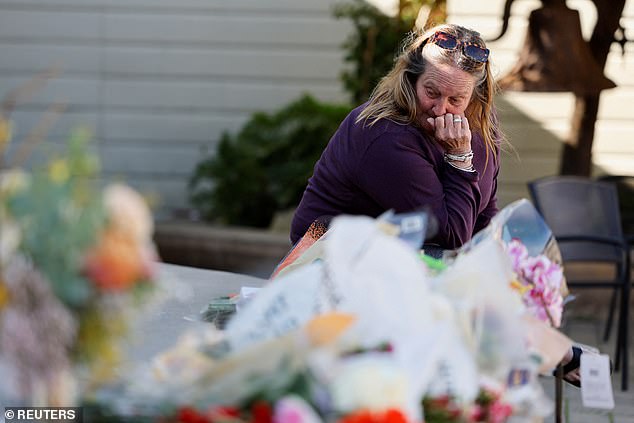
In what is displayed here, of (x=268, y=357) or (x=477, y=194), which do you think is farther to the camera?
(x=477, y=194)

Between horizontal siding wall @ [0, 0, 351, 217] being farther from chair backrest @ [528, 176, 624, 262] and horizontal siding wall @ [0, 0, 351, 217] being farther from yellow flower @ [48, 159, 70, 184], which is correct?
yellow flower @ [48, 159, 70, 184]

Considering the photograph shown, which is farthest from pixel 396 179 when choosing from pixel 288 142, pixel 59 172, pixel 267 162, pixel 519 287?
pixel 267 162

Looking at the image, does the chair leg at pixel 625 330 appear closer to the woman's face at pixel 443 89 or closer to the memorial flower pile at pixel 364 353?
the woman's face at pixel 443 89

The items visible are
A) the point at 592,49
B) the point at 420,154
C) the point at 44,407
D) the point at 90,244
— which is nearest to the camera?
the point at 90,244

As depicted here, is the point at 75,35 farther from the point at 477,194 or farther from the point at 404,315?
the point at 404,315

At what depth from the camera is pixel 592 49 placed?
19.5 feet

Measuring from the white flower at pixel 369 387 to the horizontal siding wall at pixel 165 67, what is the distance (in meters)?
5.79

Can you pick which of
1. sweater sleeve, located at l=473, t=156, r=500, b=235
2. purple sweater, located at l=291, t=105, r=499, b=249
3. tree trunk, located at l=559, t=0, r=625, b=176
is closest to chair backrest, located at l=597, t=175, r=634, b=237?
tree trunk, located at l=559, t=0, r=625, b=176

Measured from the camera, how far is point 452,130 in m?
2.85

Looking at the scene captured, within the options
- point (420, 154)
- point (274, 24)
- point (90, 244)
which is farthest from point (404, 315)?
point (274, 24)

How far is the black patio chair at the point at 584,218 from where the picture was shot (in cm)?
510

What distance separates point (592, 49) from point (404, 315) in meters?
4.70

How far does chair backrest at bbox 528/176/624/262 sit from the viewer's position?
5141 mm

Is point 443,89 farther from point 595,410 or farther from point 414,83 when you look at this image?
point 595,410
